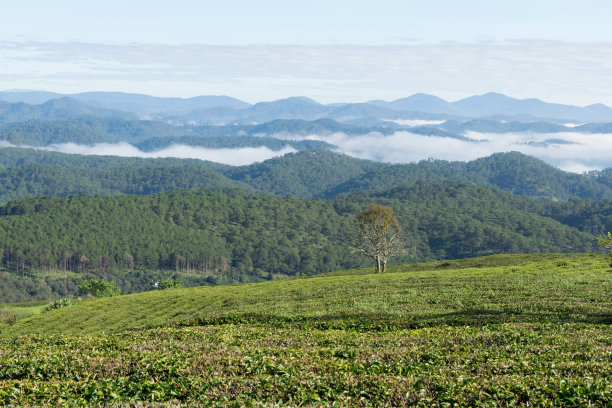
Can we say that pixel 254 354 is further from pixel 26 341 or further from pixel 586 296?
pixel 586 296

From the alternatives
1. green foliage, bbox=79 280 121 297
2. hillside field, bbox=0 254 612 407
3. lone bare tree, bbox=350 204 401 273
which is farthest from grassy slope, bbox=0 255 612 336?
green foliage, bbox=79 280 121 297

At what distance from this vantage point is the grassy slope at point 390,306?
1423 inches

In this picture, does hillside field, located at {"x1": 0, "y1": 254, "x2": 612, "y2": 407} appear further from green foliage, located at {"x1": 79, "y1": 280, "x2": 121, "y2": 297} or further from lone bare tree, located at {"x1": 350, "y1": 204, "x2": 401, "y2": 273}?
green foliage, located at {"x1": 79, "y1": 280, "x2": 121, "y2": 297}

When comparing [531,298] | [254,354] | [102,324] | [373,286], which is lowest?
[102,324]

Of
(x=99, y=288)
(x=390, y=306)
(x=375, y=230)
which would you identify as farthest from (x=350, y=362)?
(x=99, y=288)

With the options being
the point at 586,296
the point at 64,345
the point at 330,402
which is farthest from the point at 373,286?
the point at 330,402

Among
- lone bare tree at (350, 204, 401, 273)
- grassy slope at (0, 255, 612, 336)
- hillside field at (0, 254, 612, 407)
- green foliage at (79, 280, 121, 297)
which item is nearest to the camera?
hillside field at (0, 254, 612, 407)

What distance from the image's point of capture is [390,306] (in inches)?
1697

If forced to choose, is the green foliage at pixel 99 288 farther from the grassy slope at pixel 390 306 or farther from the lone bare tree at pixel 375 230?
the lone bare tree at pixel 375 230

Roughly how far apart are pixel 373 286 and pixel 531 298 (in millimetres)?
19970

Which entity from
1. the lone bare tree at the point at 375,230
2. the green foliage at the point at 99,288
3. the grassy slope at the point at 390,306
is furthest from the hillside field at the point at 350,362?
the green foliage at the point at 99,288

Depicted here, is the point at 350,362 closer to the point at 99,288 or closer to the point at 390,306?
the point at 390,306

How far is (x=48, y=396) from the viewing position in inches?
663

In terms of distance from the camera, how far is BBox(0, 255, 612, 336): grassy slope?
36.2m
